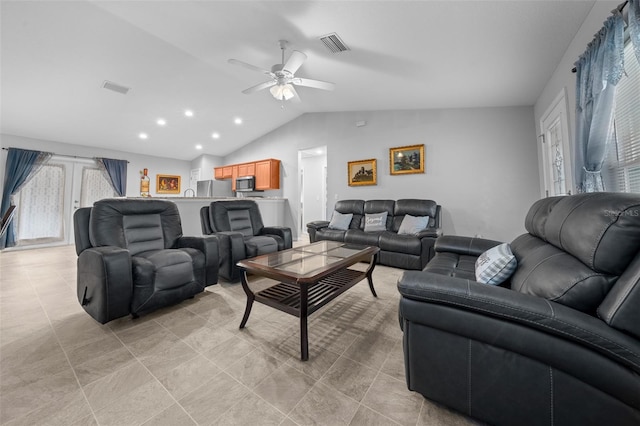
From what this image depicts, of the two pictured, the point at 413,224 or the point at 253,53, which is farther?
the point at 413,224

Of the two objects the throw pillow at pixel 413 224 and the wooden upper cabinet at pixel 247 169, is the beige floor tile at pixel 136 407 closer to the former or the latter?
the throw pillow at pixel 413 224

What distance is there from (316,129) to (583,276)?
525 centimetres

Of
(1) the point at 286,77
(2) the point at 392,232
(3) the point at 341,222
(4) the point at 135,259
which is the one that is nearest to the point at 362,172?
(3) the point at 341,222

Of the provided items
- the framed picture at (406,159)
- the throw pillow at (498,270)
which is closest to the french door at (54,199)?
the framed picture at (406,159)

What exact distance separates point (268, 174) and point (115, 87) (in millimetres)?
3204

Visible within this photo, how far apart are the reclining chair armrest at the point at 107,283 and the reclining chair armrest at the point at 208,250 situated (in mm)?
628

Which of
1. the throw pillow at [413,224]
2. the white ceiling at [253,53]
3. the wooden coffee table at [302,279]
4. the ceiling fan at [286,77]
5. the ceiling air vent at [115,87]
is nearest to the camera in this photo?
the wooden coffee table at [302,279]

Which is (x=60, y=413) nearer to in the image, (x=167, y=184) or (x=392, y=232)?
(x=392, y=232)

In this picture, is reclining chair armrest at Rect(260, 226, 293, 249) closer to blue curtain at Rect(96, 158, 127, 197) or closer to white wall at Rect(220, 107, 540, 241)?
white wall at Rect(220, 107, 540, 241)

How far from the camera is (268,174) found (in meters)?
6.09

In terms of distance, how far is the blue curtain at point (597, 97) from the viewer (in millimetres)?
1547

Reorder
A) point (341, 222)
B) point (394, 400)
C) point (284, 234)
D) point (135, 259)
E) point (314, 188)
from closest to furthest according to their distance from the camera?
point (394, 400) → point (135, 259) → point (284, 234) → point (341, 222) → point (314, 188)

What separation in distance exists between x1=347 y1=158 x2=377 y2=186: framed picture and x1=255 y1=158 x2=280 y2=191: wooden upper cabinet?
2079 mm

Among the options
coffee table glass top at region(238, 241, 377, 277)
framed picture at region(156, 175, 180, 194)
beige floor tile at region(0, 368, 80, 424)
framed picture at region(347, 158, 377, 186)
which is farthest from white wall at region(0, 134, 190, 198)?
coffee table glass top at region(238, 241, 377, 277)
